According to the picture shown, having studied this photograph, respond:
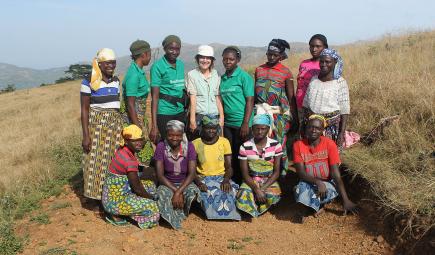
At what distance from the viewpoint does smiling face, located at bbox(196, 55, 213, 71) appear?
455 cm

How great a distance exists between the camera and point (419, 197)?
3.56 metres

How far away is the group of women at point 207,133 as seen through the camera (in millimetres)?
4309

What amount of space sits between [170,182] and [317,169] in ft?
5.48

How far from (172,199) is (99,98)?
1.39m

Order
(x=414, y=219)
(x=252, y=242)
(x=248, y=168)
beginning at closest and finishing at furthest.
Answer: (x=414, y=219) < (x=252, y=242) < (x=248, y=168)

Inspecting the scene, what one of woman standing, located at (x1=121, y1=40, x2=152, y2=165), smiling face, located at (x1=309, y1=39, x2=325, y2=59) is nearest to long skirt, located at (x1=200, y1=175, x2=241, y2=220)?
woman standing, located at (x1=121, y1=40, x2=152, y2=165)

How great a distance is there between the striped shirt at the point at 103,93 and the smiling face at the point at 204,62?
3.19 feet

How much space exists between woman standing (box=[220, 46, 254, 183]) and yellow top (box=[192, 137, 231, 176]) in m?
0.26

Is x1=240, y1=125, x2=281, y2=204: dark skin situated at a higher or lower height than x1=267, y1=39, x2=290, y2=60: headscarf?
lower

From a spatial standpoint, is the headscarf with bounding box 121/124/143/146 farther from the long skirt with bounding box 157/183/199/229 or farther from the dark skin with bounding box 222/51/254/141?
the dark skin with bounding box 222/51/254/141

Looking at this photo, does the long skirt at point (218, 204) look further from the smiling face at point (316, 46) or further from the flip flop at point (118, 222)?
the smiling face at point (316, 46)

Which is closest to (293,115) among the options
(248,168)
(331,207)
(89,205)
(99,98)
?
(248,168)

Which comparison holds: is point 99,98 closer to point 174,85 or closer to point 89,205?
point 174,85

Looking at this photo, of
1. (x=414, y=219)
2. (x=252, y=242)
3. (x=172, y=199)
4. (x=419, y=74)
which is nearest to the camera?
(x=414, y=219)
